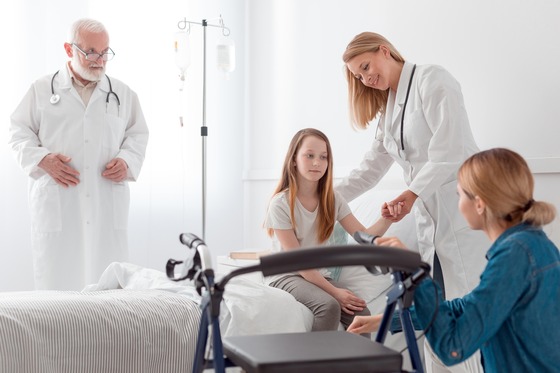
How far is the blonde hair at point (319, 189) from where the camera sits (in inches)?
96.0

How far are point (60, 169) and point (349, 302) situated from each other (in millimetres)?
1415

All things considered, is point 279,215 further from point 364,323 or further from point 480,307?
point 480,307

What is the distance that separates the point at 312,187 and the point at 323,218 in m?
0.13

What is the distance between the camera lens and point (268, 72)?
4.34 metres

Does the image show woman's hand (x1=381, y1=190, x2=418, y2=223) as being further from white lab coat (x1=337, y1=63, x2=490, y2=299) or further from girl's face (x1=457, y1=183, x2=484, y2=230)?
girl's face (x1=457, y1=183, x2=484, y2=230)

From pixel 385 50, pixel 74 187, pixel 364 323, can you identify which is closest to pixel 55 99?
pixel 74 187

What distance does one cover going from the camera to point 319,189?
8.30ft

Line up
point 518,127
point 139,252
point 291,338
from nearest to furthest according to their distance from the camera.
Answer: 1. point 291,338
2. point 518,127
3. point 139,252

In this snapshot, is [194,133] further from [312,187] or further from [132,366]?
[132,366]

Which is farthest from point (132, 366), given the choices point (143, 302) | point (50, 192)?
point (50, 192)

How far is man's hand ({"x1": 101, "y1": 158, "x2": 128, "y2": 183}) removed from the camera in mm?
3076

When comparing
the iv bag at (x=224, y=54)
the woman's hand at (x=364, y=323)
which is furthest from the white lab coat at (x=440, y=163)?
the iv bag at (x=224, y=54)

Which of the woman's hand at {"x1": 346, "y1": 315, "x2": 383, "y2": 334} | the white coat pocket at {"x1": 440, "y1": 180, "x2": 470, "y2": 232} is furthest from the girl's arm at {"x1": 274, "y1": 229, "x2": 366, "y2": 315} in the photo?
the woman's hand at {"x1": 346, "y1": 315, "x2": 383, "y2": 334}

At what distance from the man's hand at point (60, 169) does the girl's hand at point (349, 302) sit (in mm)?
1339
